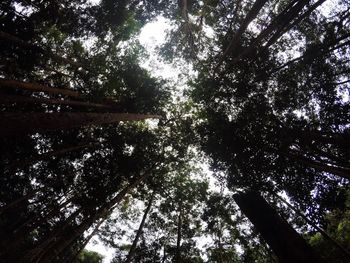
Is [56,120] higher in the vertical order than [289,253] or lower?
higher

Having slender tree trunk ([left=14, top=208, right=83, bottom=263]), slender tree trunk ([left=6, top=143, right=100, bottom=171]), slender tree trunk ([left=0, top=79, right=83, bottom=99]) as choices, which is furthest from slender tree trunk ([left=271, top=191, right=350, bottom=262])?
slender tree trunk ([left=14, top=208, right=83, bottom=263])

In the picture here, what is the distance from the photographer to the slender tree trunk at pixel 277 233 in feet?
4.87

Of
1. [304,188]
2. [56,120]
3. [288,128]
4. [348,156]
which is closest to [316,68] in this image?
[288,128]

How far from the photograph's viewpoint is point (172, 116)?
18.4m

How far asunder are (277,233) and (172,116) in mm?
16867

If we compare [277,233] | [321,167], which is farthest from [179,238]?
[277,233]

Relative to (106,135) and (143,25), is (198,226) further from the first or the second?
(143,25)

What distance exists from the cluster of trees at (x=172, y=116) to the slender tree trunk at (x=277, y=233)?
587 centimetres

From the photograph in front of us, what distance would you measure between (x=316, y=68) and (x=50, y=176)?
13.6 meters

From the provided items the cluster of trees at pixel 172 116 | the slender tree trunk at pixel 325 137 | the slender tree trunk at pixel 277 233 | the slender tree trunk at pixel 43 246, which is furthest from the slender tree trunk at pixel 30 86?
the slender tree trunk at pixel 277 233

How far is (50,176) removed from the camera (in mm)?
15570

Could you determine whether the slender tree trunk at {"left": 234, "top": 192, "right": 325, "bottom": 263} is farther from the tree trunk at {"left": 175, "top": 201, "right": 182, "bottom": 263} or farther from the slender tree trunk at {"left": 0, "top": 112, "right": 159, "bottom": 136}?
the tree trunk at {"left": 175, "top": 201, "right": 182, "bottom": 263}

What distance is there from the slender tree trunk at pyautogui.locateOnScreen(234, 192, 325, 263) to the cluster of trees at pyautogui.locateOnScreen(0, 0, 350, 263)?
587 cm

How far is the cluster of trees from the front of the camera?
36.7 feet
